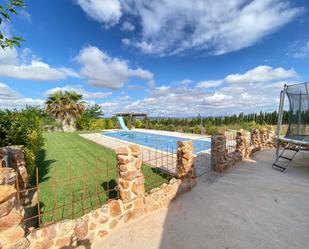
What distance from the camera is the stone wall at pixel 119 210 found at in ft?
7.70

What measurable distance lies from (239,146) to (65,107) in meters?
20.6

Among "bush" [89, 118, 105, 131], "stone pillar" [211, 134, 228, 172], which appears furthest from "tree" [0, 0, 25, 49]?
"bush" [89, 118, 105, 131]

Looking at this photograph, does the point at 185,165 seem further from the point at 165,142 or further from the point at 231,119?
the point at 231,119

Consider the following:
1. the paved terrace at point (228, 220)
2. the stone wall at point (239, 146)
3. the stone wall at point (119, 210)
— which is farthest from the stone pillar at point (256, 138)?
the stone wall at point (119, 210)

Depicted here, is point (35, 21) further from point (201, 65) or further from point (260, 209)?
point (201, 65)

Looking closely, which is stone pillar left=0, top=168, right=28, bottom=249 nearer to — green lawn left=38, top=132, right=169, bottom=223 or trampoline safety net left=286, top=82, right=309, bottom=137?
green lawn left=38, top=132, right=169, bottom=223

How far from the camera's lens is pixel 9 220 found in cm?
176

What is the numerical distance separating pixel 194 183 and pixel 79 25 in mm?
12113

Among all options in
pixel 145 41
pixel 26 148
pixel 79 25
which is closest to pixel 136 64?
pixel 145 41

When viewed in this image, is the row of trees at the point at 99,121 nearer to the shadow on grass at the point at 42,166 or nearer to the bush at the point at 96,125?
the bush at the point at 96,125

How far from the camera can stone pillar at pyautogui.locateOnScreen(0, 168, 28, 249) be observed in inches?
66.9

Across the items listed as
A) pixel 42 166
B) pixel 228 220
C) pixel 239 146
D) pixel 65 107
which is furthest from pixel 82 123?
pixel 228 220

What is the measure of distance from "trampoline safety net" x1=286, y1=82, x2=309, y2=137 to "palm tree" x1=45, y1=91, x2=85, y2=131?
21.6 meters

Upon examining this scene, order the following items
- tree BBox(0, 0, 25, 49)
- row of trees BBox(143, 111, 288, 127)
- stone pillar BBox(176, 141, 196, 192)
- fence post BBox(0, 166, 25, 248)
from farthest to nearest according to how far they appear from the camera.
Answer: row of trees BBox(143, 111, 288, 127) → stone pillar BBox(176, 141, 196, 192) → fence post BBox(0, 166, 25, 248) → tree BBox(0, 0, 25, 49)
